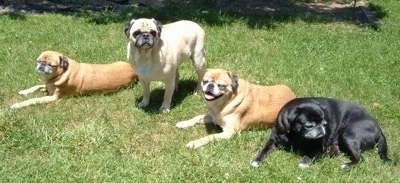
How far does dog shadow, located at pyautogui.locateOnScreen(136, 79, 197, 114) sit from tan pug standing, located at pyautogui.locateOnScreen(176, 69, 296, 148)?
696mm

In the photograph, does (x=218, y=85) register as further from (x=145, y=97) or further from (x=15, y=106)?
(x=15, y=106)

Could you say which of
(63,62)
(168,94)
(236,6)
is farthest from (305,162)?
(236,6)

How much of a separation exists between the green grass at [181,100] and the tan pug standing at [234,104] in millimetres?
131

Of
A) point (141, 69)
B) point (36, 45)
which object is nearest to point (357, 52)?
point (141, 69)

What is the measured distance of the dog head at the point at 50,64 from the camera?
6.25 m

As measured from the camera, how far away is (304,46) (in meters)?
8.98

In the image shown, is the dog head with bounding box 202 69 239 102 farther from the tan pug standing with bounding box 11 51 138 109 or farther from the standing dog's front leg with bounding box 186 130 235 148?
the tan pug standing with bounding box 11 51 138 109

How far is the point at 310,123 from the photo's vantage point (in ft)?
15.9

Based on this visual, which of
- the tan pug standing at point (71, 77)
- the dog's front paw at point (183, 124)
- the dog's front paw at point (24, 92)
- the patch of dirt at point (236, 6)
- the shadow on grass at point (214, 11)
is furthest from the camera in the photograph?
the patch of dirt at point (236, 6)

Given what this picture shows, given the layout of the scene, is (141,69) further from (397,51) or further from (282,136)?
(397,51)

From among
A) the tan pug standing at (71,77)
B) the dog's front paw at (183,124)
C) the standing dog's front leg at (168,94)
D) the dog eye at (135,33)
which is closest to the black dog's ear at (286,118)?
the dog's front paw at (183,124)

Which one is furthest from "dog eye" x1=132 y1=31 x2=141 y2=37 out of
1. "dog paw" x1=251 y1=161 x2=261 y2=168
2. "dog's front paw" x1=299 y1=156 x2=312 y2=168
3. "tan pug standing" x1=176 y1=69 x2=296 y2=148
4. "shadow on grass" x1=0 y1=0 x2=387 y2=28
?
"shadow on grass" x1=0 y1=0 x2=387 y2=28

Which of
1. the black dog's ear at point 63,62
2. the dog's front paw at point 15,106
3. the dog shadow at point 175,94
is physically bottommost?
the dog shadow at point 175,94

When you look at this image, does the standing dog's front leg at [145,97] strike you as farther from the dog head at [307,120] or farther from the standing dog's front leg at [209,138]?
the dog head at [307,120]
